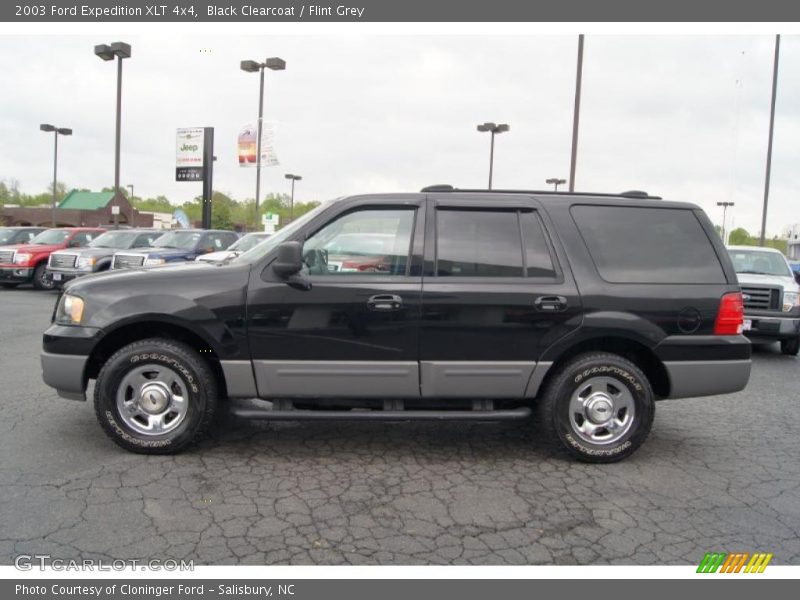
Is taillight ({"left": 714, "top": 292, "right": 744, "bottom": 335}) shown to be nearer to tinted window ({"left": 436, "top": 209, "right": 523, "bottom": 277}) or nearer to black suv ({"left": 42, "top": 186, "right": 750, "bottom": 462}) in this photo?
black suv ({"left": 42, "top": 186, "right": 750, "bottom": 462})

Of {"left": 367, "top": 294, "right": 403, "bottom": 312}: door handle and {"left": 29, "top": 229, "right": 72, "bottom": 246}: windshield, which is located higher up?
{"left": 29, "top": 229, "right": 72, "bottom": 246}: windshield

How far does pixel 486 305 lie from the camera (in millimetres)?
4195

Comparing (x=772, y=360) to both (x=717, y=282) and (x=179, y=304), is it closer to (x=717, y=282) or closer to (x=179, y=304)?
(x=717, y=282)

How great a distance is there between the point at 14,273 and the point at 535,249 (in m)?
16.0

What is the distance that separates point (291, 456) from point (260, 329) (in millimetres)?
969

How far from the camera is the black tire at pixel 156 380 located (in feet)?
13.7

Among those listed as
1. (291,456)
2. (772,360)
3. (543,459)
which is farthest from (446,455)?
(772,360)

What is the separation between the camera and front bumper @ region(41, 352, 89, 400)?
13.9 feet

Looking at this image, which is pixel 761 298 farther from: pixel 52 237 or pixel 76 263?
pixel 52 237

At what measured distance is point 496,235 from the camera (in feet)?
14.4

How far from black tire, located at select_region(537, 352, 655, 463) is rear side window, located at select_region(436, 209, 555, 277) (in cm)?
73

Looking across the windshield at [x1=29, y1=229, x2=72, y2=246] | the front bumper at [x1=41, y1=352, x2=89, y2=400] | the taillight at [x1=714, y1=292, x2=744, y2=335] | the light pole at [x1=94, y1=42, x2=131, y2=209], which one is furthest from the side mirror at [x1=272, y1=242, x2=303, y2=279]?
the light pole at [x1=94, y1=42, x2=131, y2=209]

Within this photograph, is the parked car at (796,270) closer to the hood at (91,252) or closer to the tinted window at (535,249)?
the tinted window at (535,249)

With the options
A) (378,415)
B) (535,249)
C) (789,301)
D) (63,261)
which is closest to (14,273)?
(63,261)
